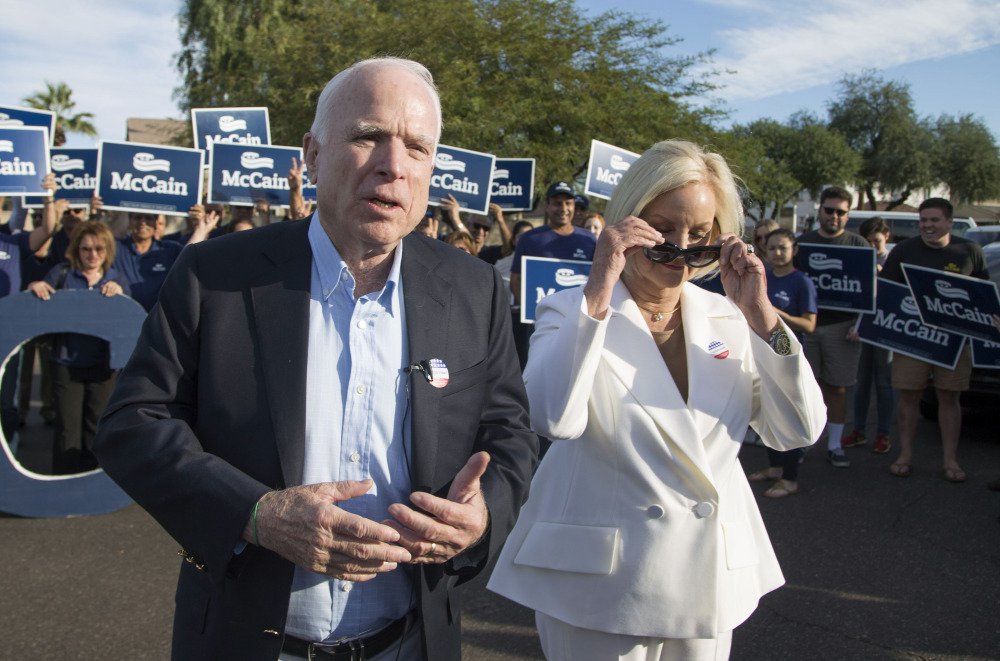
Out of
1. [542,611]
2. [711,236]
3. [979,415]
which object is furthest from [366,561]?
[979,415]

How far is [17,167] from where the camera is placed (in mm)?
7281

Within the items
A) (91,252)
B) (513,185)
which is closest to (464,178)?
(513,185)

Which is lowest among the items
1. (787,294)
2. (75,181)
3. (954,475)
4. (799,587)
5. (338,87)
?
(799,587)

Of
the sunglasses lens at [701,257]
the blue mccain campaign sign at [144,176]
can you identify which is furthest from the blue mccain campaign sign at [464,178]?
the sunglasses lens at [701,257]

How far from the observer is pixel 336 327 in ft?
5.61

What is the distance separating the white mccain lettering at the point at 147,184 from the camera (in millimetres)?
7230

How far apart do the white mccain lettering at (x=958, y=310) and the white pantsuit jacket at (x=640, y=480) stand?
4.62 meters

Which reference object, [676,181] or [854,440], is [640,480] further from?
[854,440]

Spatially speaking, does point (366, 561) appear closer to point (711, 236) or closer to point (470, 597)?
point (711, 236)

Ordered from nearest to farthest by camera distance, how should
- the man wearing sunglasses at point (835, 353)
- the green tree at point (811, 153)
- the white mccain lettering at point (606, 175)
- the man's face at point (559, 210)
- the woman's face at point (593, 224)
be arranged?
1. the man wearing sunglasses at point (835, 353)
2. the man's face at point (559, 210)
3. the white mccain lettering at point (606, 175)
4. the woman's face at point (593, 224)
5. the green tree at point (811, 153)

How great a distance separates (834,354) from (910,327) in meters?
0.63

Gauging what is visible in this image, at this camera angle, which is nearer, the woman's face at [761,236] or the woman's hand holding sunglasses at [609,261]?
the woman's hand holding sunglasses at [609,261]

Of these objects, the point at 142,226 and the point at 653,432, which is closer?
the point at 653,432

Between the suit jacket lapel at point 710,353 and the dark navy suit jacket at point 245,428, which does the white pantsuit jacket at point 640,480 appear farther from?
the dark navy suit jacket at point 245,428
